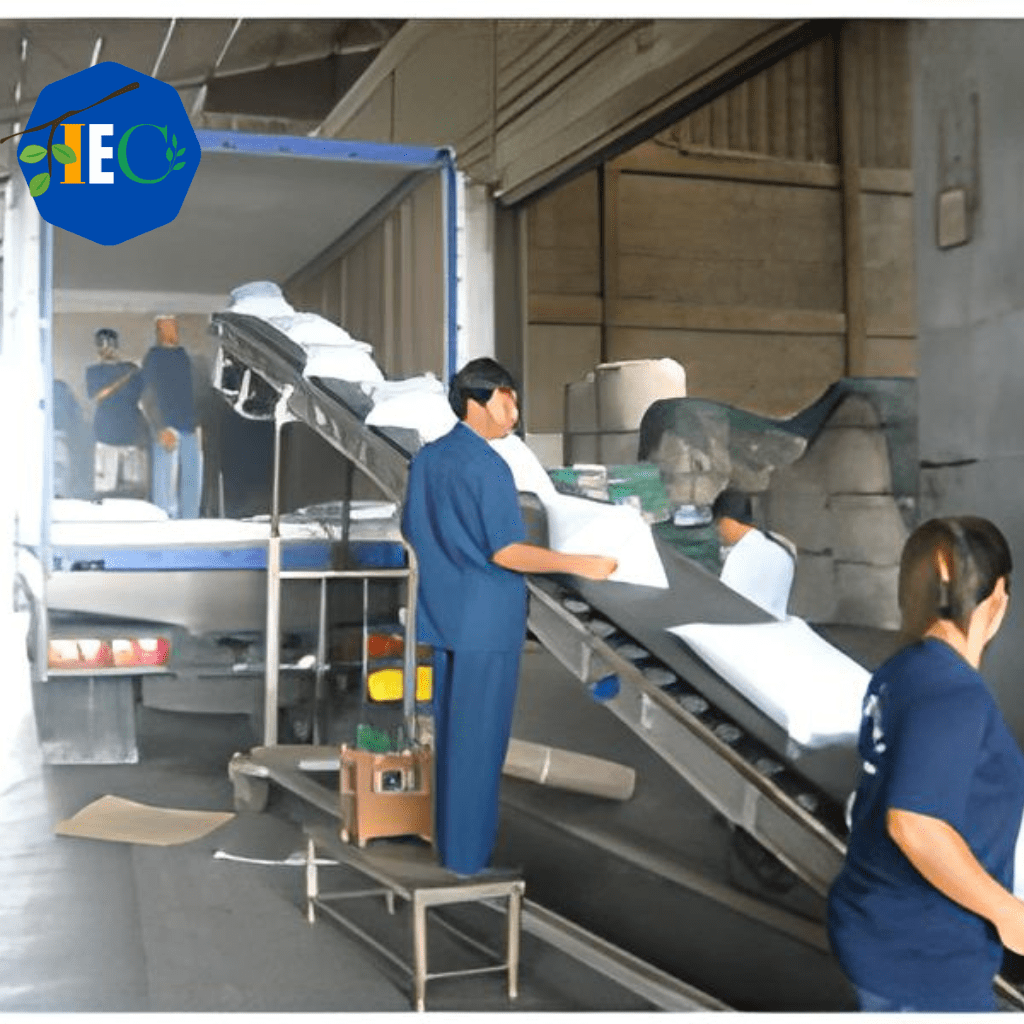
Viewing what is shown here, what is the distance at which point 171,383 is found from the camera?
198 inches

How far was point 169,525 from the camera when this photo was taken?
15.3ft

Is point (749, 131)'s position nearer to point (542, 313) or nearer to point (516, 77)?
point (542, 313)

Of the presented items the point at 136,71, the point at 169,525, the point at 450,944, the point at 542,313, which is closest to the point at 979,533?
the point at 450,944

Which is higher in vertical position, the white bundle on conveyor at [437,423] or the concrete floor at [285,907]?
the white bundle on conveyor at [437,423]

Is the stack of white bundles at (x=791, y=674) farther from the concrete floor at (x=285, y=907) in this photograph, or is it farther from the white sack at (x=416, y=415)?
the white sack at (x=416, y=415)

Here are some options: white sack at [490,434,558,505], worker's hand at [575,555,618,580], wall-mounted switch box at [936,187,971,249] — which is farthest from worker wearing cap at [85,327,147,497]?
wall-mounted switch box at [936,187,971,249]

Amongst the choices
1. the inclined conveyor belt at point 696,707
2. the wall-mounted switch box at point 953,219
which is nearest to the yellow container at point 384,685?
the inclined conveyor belt at point 696,707

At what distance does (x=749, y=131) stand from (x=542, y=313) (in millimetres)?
2670

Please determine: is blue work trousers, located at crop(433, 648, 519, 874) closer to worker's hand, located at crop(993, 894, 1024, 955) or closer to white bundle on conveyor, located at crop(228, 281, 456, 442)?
white bundle on conveyor, located at crop(228, 281, 456, 442)

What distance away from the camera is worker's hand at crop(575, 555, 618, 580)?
2.86m

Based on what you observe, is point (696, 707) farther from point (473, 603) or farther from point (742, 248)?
point (742, 248)

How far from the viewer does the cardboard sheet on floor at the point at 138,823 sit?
4094 mm

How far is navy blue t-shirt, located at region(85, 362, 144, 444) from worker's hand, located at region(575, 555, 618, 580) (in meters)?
2.37

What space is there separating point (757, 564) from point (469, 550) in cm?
126
